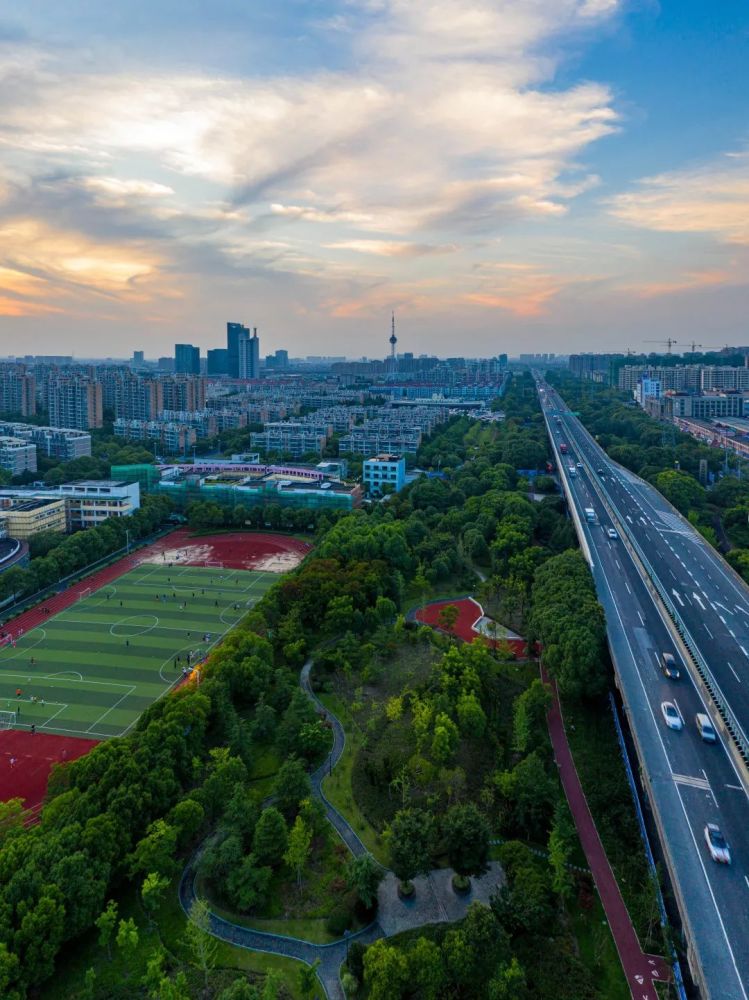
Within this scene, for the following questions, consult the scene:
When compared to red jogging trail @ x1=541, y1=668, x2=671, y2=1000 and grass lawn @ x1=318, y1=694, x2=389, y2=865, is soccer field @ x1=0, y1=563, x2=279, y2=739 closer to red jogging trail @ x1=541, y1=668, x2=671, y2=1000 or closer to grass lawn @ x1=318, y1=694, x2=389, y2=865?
grass lawn @ x1=318, y1=694, x2=389, y2=865

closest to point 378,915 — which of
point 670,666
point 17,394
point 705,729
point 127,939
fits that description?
point 127,939

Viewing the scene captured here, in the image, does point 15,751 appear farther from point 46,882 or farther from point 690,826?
point 690,826

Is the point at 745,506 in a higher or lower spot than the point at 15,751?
higher

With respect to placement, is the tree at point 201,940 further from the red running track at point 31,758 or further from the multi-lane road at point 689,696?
the multi-lane road at point 689,696

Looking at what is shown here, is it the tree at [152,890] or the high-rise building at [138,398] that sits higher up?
the high-rise building at [138,398]

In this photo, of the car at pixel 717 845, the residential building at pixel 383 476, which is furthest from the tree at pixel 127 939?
the residential building at pixel 383 476

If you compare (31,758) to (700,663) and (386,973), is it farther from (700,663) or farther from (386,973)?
(700,663)

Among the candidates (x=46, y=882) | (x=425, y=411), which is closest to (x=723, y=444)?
(x=425, y=411)
